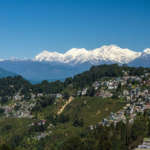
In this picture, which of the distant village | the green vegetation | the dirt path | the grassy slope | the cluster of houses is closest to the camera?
the green vegetation

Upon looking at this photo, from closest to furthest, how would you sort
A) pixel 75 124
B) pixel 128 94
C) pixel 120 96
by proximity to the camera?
pixel 75 124
pixel 120 96
pixel 128 94

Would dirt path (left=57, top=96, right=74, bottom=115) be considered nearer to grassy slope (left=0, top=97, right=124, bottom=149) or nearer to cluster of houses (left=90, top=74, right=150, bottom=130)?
grassy slope (left=0, top=97, right=124, bottom=149)

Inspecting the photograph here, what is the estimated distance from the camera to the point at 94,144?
78.6m

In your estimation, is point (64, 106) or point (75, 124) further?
point (64, 106)

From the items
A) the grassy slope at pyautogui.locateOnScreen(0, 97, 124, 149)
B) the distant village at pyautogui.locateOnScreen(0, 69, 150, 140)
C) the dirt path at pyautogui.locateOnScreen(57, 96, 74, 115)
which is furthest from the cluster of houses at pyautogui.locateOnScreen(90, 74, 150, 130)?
the dirt path at pyautogui.locateOnScreen(57, 96, 74, 115)

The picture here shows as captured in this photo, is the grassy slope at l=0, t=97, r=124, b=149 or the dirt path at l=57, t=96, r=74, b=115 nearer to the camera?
the grassy slope at l=0, t=97, r=124, b=149

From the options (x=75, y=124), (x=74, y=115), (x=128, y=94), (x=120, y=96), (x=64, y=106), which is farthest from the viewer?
(x=64, y=106)

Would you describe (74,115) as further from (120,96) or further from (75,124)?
(120,96)

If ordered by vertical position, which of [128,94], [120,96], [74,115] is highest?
[128,94]

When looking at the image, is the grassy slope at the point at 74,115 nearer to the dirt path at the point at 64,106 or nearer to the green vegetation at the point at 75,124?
the green vegetation at the point at 75,124

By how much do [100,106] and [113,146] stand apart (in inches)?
Result: 3190

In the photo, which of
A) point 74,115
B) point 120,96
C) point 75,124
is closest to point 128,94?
point 120,96

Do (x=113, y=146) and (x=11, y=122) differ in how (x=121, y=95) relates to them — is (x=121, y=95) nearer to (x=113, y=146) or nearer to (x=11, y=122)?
(x=11, y=122)

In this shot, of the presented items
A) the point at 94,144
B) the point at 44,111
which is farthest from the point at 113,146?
the point at 44,111
